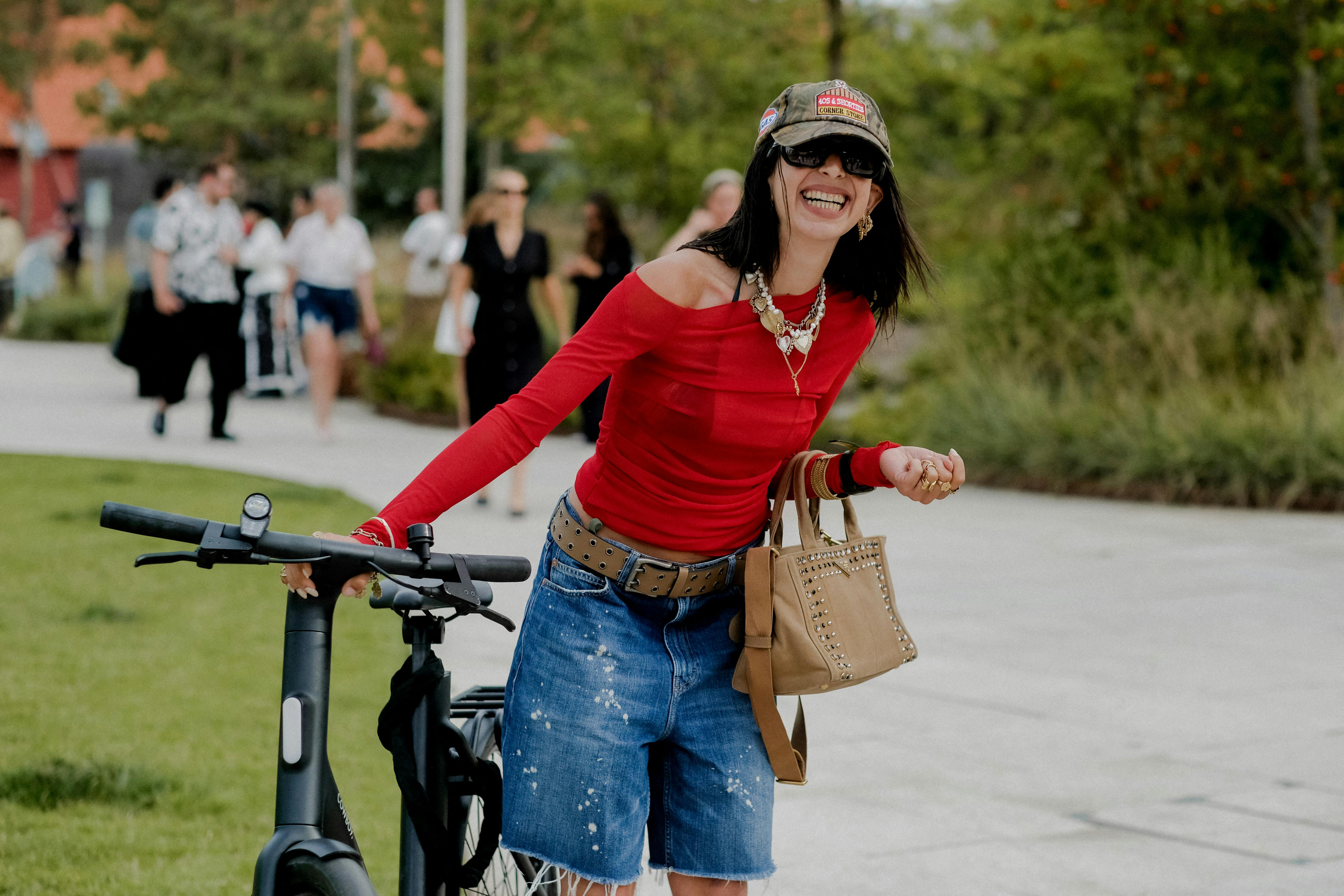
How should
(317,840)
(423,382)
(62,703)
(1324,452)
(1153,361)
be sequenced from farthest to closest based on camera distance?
1. (423,382)
2. (1153,361)
3. (1324,452)
4. (62,703)
5. (317,840)

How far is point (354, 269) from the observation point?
12.9m

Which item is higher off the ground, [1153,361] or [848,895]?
[1153,361]

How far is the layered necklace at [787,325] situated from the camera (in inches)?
105

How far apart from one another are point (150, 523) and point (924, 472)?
4.09 ft

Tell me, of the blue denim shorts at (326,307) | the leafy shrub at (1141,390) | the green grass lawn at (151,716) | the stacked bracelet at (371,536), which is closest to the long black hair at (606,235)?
the blue denim shorts at (326,307)

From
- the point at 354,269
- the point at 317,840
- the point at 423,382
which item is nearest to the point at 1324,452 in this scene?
the point at 354,269

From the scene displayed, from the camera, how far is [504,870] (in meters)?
2.83

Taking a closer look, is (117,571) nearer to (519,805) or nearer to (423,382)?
(519,805)

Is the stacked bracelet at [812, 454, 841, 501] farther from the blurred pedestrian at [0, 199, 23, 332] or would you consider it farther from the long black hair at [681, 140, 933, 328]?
the blurred pedestrian at [0, 199, 23, 332]

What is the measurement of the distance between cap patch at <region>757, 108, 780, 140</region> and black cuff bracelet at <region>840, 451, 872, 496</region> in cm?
59

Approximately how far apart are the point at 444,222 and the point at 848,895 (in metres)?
14.8

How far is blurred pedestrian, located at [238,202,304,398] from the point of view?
1616 centimetres

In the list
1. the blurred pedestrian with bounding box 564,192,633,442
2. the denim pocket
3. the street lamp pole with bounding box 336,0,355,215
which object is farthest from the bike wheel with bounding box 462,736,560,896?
the street lamp pole with bounding box 336,0,355,215

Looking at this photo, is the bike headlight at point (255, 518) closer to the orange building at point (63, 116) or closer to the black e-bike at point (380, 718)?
the black e-bike at point (380, 718)
